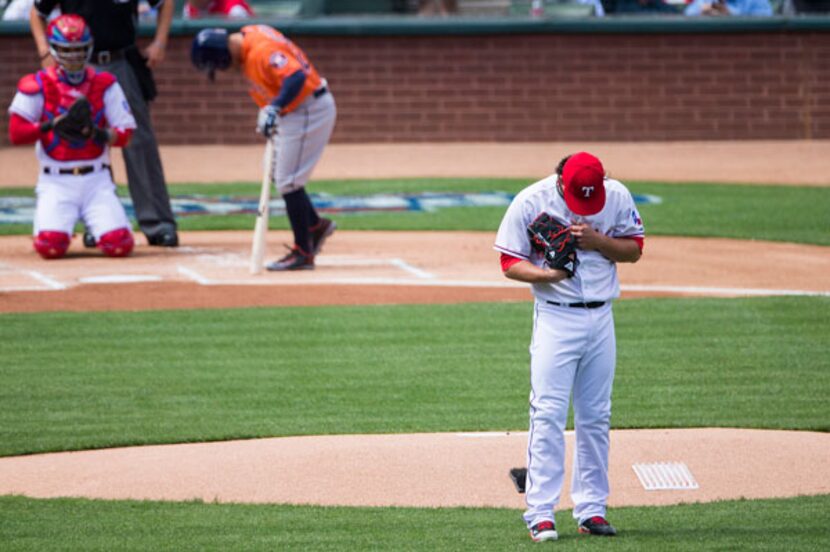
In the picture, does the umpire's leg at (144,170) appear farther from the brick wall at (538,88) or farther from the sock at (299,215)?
the brick wall at (538,88)

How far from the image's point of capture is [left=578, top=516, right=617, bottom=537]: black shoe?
18.4 ft

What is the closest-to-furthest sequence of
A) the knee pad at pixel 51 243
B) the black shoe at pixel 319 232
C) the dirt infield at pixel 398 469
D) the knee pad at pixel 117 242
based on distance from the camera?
the dirt infield at pixel 398 469 → the black shoe at pixel 319 232 → the knee pad at pixel 51 243 → the knee pad at pixel 117 242

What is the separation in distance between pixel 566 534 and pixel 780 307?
207 inches

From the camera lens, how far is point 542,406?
5.59m

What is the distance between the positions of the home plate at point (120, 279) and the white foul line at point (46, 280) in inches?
7.7

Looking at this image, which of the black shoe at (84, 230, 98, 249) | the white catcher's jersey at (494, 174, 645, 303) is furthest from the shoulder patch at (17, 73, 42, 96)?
the white catcher's jersey at (494, 174, 645, 303)

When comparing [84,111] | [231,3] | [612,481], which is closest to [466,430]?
[612,481]

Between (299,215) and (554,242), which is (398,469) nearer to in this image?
(554,242)

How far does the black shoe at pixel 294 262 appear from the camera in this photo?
11898mm

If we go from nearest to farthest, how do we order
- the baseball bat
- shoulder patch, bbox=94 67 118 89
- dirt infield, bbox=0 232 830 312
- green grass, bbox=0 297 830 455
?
green grass, bbox=0 297 830 455, dirt infield, bbox=0 232 830 312, the baseball bat, shoulder patch, bbox=94 67 118 89

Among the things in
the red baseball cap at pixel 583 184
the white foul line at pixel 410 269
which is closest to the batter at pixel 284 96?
the white foul line at pixel 410 269

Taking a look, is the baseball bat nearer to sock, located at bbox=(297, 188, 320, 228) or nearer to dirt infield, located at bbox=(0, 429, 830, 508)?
sock, located at bbox=(297, 188, 320, 228)

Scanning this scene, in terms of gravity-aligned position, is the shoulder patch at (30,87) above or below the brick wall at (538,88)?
above

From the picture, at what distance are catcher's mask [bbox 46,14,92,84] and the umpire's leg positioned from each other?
762 mm
